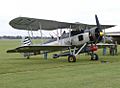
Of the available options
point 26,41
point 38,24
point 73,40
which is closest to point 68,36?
point 73,40

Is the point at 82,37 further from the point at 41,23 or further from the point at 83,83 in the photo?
the point at 83,83

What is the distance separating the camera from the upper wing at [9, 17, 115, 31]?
19.3 metres

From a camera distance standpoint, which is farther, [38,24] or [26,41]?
[26,41]

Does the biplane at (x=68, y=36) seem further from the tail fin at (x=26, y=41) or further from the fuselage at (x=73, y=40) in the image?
the tail fin at (x=26, y=41)

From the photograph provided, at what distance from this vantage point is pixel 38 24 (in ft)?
67.9

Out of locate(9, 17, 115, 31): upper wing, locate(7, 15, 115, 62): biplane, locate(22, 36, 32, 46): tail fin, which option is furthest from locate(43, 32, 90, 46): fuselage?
locate(22, 36, 32, 46): tail fin

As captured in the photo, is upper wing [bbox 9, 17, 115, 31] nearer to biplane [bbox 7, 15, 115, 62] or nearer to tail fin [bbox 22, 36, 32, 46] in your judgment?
biplane [bbox 7, 15, 115, 62]

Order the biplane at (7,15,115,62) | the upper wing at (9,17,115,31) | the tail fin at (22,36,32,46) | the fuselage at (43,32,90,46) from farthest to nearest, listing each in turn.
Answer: the tail fin at (22,36,32,46), the fuselage at (43,32,90,46), the biplane at (7,15,115,62), the upper wing at (9,17,115,31)

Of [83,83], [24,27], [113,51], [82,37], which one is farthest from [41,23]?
[83,83]

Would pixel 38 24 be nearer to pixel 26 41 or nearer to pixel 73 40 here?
pixel 73 40

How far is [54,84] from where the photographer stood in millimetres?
9547

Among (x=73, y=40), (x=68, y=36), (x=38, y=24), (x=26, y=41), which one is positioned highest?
(x=38, y=24)

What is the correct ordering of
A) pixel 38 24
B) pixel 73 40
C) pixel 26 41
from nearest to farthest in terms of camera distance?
pixel 73 40 < pixel 38 24 < pixel 26 41

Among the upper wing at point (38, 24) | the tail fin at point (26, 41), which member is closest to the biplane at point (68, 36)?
the upper wing at point (38, 24)
